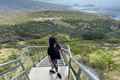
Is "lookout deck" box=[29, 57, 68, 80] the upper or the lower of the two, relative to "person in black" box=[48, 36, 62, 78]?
lower

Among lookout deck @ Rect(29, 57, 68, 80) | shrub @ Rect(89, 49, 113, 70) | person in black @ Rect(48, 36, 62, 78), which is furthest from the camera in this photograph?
shrub @ Rect(89, 49, 113, 70)

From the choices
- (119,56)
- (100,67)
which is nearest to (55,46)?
(100,67)

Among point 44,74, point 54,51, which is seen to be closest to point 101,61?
point 44,74

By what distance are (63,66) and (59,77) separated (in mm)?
3113

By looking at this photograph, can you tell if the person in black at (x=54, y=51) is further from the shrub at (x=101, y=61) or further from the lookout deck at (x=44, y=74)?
the shrub at (x=101, y=61)

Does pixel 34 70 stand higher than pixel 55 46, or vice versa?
pixel 55 46

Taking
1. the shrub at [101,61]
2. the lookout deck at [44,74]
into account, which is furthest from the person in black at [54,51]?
the shrub at [101,61]

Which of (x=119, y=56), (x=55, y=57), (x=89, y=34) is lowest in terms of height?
(x=89, y=34)

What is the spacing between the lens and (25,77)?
13227mm

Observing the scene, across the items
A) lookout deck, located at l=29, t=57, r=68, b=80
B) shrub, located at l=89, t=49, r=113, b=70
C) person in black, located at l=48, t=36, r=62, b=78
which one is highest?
person in black, located at l=48, t=36, r=62, b=78

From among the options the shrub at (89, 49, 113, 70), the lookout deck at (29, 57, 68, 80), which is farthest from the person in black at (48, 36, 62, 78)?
the shrub at (89, 49, 113, 70)

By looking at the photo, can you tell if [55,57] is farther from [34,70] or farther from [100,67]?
[100,67]

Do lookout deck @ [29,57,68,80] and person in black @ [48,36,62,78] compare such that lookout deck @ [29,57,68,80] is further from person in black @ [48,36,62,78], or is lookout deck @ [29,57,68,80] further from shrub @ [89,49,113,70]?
shrub @ [89,49,113,70]

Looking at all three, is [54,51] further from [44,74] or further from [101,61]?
[101,61]
